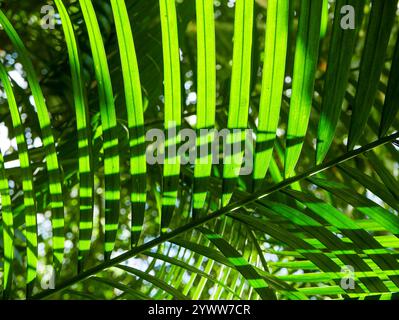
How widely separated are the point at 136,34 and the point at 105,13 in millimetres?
97

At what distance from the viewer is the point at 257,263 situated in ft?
3.80

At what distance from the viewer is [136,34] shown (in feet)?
4.19

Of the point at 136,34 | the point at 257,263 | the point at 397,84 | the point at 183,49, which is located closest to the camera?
the point at 397,84

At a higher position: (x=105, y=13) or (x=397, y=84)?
(x=105, y=13)

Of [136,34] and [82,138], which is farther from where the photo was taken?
[136,34]
